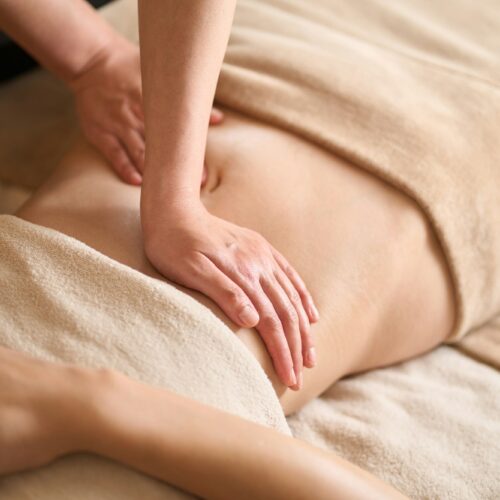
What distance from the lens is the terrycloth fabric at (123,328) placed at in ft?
2.80

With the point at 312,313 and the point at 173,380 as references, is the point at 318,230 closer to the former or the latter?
the point at 312,313

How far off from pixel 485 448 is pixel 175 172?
55cm

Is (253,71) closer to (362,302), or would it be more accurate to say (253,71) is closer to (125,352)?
(362,302)

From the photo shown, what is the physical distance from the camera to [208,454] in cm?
76

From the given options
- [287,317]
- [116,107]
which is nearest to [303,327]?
[287,317]

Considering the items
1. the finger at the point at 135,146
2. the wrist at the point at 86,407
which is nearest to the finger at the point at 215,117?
the finger at the point at 135,146

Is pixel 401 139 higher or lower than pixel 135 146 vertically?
higher

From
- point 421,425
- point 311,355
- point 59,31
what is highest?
point 59,31

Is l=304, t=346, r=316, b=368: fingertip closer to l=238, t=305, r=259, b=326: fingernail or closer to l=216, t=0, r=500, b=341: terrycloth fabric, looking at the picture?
l=238, t=305, r=259, b=326: fingernail

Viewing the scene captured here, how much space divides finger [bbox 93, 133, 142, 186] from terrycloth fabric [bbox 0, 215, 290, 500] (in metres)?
0.26

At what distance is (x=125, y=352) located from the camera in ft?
2.81

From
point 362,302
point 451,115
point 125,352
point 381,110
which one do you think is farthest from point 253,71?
point 125,352

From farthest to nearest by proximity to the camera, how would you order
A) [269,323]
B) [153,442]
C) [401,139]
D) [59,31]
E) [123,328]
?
[59,31], [401,139], [269,323], [123,328], [153,442]

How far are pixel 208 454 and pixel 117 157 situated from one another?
61cm
